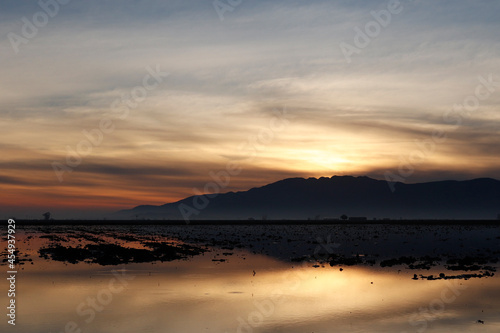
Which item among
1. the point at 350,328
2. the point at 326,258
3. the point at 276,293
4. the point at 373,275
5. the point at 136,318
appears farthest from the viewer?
the point at 326,258

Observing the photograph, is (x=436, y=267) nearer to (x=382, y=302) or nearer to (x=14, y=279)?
(x=382, y=302)

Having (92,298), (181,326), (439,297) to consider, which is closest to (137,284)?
(92,298)

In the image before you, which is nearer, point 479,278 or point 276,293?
point 276,293

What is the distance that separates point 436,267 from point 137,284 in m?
23.8

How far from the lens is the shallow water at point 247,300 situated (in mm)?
21125

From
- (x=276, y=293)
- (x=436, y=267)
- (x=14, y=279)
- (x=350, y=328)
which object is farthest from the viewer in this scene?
(x=436, y=267)

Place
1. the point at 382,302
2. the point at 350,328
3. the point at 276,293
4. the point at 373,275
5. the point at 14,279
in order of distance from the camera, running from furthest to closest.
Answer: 1. the point at 373,275
2. the point at 14,279
3. the point at 276,293
4. the point at 382,302
5. the point at 350,328

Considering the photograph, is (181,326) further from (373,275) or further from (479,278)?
(479,278)

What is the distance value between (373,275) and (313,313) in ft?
46.7

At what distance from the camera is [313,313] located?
2338cm

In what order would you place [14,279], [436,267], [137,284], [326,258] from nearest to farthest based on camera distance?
[137,284], [14,279], [436,267], [326,258]

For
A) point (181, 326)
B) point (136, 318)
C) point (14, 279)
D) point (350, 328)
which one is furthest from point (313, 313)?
point (14, 279)

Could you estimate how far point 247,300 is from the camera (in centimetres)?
2633

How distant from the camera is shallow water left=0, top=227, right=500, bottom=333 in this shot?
2112cm
